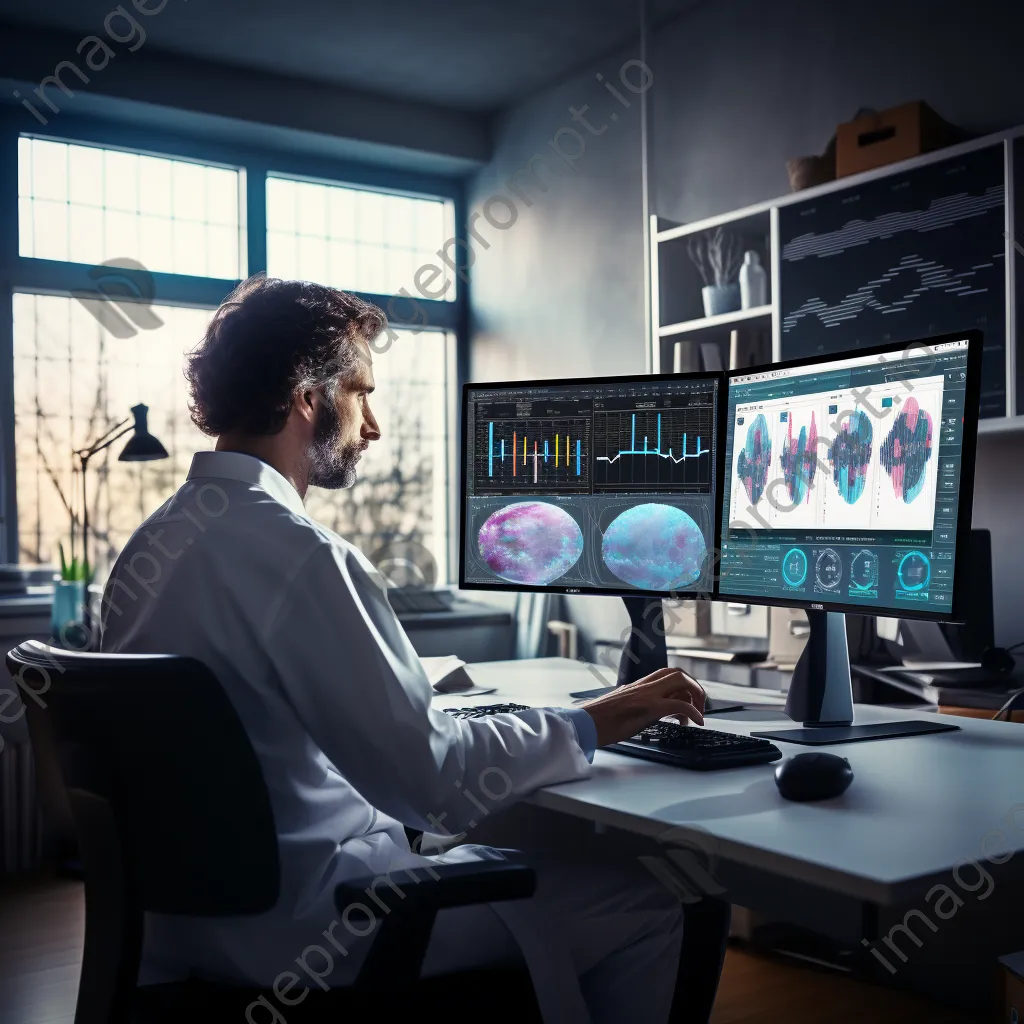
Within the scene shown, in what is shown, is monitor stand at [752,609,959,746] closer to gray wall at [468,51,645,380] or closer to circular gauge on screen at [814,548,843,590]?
circular gauge on screen at [814,548,843,590]

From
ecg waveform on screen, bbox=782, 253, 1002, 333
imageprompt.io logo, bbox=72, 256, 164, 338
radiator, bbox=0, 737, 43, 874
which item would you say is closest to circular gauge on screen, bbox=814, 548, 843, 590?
ecg waveform on screen, bbox=782, 253, 1002, 333

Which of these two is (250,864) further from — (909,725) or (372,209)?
(372,209)

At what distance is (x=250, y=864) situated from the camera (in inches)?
39.3

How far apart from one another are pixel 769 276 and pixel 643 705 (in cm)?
233

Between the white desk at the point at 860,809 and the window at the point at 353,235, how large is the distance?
3559 millimetres

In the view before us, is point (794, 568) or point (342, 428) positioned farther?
point (794, 568)

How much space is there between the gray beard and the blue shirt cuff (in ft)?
1.56

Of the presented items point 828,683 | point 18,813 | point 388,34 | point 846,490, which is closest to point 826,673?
point 828,683

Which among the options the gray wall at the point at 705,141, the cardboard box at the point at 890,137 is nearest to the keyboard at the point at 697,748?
the gray wall at the point at 705,141

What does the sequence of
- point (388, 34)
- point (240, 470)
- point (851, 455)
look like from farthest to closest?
point (388, 34)
point (851, 455)
point (240, 470)

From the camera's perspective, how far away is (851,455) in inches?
60.9

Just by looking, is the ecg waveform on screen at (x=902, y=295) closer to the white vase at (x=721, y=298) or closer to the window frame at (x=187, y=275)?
the white vase at (x=721, y=298)

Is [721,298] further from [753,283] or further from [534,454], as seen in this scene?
[534,454]

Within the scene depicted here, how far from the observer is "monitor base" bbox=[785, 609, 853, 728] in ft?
5.28
